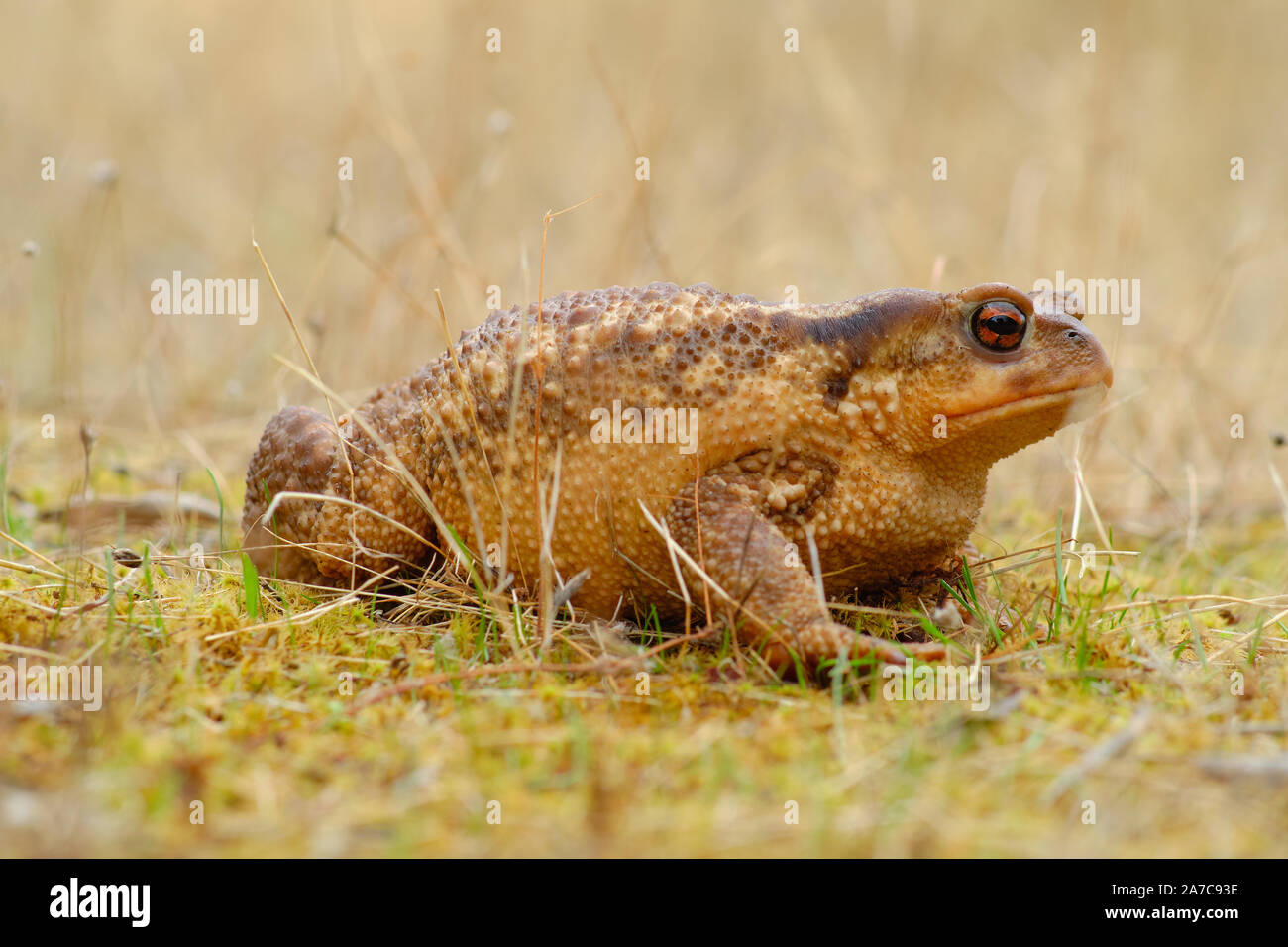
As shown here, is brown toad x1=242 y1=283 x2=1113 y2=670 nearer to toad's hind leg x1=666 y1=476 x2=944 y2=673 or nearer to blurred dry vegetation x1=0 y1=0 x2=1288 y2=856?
toad's hind leg x1=666 y1=476 x2=944 y2=673

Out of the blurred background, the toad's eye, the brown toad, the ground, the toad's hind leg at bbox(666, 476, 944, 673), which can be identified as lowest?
the ground

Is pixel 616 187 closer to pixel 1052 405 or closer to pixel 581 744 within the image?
pixel 1052 405

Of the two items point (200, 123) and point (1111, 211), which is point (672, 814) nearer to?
point (1111, 211)

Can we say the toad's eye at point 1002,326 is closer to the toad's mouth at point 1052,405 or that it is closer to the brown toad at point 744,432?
the brown toad at point 744,432

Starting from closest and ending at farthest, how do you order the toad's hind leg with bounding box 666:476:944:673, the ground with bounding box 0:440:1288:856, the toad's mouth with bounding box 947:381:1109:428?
the ground with bounding box 0:440:1288:856 < the toad's hind leg with bounding box 666:476:944:673 < the toad's mouth with bounding box 947:381:1109:428

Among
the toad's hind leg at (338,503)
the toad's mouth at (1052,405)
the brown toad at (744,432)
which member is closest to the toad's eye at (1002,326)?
the brown toad at (744,432)

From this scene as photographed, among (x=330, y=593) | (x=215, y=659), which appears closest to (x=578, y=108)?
(x=330, y=593)

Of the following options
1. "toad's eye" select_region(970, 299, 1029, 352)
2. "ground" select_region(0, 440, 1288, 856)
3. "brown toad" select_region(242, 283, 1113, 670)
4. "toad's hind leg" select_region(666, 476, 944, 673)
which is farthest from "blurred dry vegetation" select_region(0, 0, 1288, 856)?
"toad's eye" select_region(970, 299, 1029, 352)
